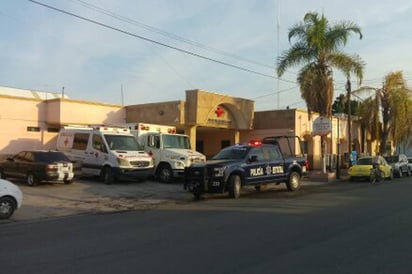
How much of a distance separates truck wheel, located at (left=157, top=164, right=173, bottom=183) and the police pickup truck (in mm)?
4767

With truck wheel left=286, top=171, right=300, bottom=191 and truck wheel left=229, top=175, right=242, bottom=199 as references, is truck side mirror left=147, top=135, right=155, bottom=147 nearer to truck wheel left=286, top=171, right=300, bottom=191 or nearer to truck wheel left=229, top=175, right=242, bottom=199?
truck wheel left=286, top=171, right=300, bottom=191

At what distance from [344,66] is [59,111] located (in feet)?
55.0

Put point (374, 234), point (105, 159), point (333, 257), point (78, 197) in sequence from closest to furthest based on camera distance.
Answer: point (333, 257), point (374, 234), point (78, 197), point (105, 159)

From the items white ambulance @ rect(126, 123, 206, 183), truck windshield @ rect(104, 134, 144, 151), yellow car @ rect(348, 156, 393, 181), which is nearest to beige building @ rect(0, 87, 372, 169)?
white ambulance @ rect(126, 123, 206, 183)

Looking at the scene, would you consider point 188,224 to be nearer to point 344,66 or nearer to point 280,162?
point 280,162

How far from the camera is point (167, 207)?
49.7 ft

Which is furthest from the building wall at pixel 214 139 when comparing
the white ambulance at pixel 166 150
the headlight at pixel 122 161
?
the headlight at pixel 122 161

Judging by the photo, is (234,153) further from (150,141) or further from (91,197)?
(150,141)

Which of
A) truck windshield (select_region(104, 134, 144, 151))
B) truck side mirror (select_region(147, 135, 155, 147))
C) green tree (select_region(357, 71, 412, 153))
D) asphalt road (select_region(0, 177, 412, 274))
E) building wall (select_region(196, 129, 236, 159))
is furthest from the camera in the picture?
green tree (select_region(357, 71, 412, 153))

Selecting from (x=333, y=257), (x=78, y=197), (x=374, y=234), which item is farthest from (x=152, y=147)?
(x=333, y=257)

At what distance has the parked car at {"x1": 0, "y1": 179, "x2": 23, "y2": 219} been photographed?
485 inches

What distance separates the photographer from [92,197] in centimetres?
1766

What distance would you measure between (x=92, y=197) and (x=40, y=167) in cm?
336

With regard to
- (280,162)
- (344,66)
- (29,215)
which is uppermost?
(344,66)
